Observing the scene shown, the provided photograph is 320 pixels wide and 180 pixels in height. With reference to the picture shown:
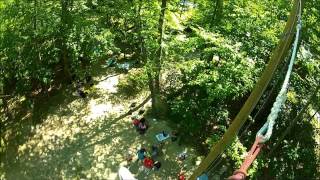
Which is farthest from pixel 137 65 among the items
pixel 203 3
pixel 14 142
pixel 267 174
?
pixel 267 174

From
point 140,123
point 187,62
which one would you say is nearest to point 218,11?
point 187,62

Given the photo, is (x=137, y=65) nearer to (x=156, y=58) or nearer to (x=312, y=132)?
(x=156, y=58)

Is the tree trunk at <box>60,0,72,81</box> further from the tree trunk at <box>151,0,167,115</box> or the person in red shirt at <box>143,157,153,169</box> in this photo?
the person in red shirt at <box>143,157,153,169</box>

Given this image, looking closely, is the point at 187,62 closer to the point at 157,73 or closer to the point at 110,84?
the point at 157,73

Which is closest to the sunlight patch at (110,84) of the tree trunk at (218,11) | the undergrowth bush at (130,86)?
the undergrowth bush at (130,86)

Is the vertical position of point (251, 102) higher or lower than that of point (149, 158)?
higher
